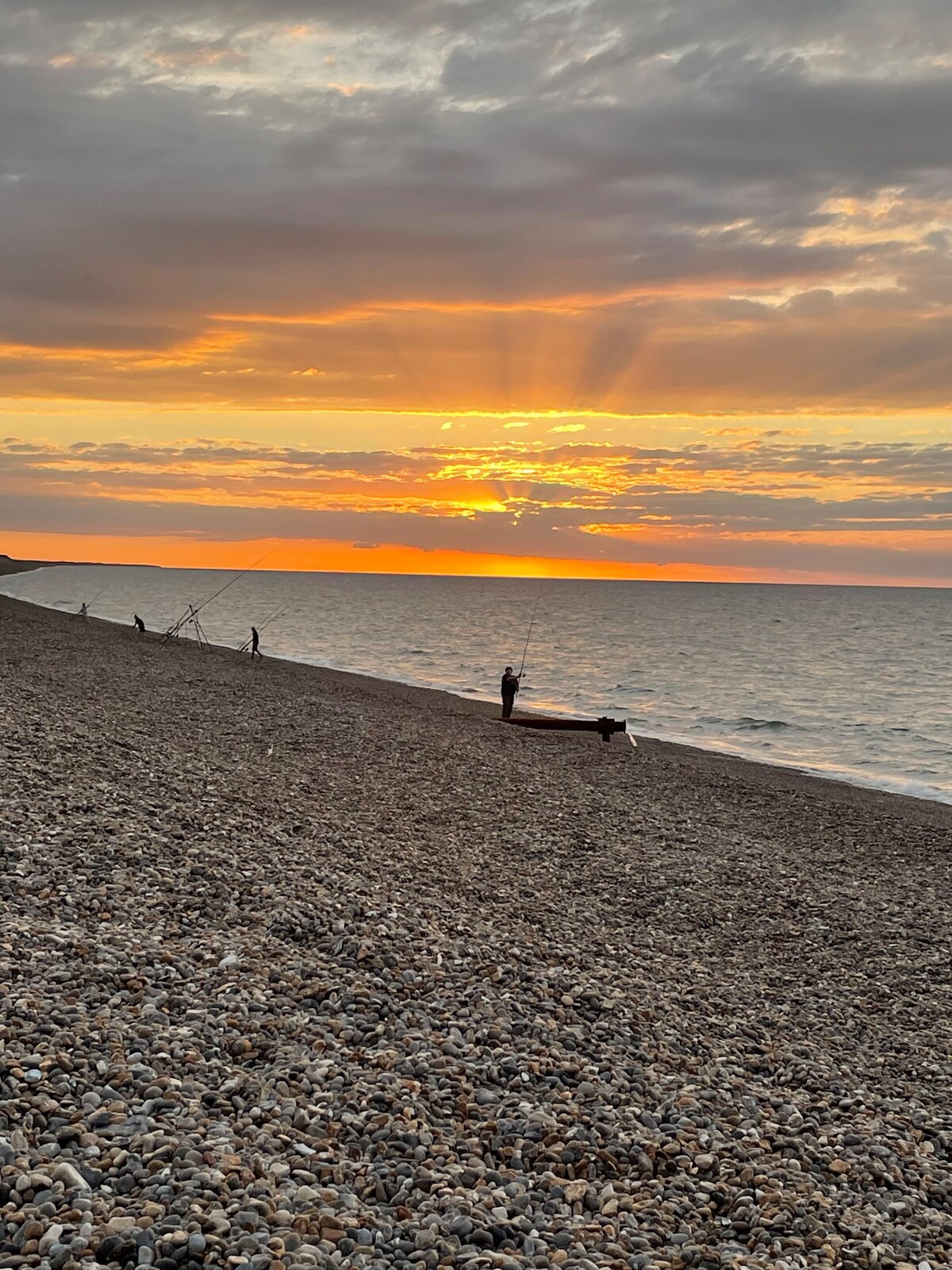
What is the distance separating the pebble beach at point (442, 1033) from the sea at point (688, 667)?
16227 mm

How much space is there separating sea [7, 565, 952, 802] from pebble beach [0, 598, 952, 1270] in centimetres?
1623

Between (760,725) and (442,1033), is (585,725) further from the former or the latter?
(442,1033)

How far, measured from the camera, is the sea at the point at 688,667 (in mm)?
34875

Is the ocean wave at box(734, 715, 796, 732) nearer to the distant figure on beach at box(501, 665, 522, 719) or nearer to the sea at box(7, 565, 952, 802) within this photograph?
the sea at box(7, 565, 952, 802)

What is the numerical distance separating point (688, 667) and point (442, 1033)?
199ft

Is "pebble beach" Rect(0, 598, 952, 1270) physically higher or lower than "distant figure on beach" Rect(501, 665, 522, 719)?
lower

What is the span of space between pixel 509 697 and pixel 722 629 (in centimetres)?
9656

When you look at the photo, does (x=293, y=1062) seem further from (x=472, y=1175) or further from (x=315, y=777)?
(x=315, y=777)

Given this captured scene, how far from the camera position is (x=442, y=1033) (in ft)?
24.2

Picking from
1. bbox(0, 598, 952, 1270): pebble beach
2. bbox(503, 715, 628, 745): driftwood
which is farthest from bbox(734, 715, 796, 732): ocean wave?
bbox(0, 598, 952, 1270): pebble beach

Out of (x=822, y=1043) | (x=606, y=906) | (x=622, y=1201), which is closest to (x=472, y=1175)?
(x=622, y=1201)

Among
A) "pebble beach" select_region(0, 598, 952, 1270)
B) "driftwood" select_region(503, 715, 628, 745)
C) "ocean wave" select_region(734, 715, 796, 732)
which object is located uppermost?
"driftwood" select_region(503, 715, 628, 745)

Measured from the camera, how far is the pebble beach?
16.9 ft

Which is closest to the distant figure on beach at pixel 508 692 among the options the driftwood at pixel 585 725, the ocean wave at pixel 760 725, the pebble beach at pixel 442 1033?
the driftwood at pixel 585 725
